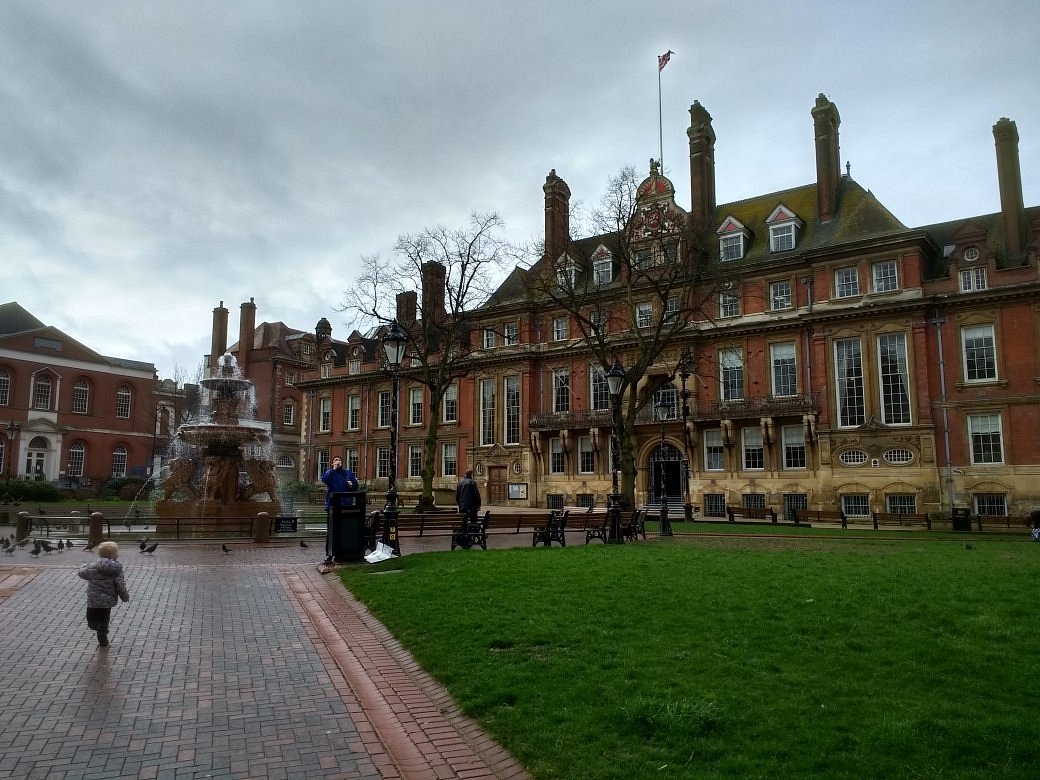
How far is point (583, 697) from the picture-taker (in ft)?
19.4

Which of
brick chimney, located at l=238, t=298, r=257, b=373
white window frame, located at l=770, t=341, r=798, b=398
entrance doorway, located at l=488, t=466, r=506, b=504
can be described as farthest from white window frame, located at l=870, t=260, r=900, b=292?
brick chimney, located at l=238, t=298, r=257, b=373

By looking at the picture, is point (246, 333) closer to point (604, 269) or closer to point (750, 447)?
point (604, 269)

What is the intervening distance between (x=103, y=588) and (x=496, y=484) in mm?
37436

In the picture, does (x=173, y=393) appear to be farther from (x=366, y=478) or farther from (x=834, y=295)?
(x=834, y=295)

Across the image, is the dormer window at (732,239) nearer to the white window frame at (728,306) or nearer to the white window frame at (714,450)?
the white window frame at (728,306)

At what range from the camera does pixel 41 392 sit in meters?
57.0

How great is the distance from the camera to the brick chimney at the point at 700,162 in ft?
137

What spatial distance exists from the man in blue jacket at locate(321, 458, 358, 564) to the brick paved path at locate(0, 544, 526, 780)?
11.5 ft

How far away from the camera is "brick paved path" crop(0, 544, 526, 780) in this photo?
16.5 ft

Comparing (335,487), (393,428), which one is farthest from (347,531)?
(393,428)

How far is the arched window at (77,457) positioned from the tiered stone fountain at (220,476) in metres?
40.9

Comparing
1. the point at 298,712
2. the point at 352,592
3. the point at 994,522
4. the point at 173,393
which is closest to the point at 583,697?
the point at 298,712

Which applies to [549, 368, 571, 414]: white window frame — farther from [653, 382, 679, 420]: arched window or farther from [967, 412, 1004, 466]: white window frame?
[967, 412, 1004, 466]: white window frame

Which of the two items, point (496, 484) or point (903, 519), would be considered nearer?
point (903, 519)
